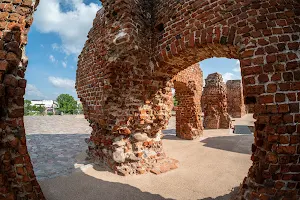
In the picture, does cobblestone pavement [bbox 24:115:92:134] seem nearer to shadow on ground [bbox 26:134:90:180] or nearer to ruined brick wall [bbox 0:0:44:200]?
shadow on ground [bbox 26:134:90:180]

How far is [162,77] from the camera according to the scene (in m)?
4.54

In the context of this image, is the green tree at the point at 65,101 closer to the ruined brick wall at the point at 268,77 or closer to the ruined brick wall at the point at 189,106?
the ruined brick wall at the point at 189,106

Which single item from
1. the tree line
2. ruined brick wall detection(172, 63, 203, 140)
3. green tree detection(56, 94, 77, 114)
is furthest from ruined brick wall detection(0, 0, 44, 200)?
green tree detection(56, 94, 77, 114)

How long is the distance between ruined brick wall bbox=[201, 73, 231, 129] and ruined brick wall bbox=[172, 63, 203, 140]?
123 inches

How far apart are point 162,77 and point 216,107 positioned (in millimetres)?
7997

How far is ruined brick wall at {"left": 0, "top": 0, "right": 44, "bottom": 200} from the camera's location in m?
2.15

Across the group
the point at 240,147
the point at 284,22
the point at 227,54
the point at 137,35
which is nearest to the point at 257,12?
the point at 284,22

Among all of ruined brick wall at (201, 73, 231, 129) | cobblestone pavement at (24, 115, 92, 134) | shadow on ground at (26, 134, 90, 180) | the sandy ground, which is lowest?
the sandy ground

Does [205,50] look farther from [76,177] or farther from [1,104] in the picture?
[76,177]

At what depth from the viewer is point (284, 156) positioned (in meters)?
2.21

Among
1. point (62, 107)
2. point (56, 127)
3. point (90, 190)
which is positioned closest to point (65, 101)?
point (62, 107)

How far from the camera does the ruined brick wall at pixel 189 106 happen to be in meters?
8.12

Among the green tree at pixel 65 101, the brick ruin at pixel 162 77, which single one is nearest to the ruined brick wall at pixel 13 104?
the brick ruin at pixel 162 77

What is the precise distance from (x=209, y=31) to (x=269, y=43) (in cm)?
95
